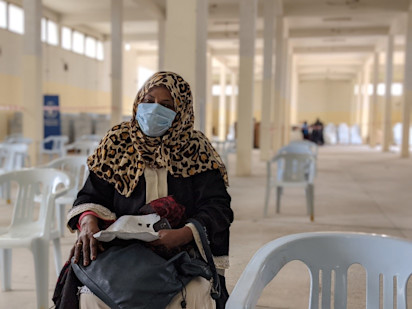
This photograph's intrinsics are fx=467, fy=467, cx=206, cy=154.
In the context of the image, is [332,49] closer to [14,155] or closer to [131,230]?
[14,155]

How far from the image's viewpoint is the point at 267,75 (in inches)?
504

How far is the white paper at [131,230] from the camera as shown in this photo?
5.77ft

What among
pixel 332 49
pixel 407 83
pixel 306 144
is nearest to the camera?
pixel 306 144

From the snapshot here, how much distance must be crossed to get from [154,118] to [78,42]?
18.5 m

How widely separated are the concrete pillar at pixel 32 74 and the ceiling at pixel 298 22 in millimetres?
4184

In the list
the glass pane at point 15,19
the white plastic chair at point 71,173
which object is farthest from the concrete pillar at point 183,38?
the glass pane at point 15,19

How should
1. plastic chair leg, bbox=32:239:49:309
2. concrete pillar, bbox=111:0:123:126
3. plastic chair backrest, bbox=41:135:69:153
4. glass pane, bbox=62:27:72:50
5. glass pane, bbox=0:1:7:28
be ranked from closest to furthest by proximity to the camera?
plastic chair leg, bbox=32:239:49:309
plastic chair backrest, bbox=41:135:69:153
concrete pillar, bbox=111:0:123:126
glass pane, bbox=0:1:7:28
glass pane, bbox=62:27:72:50

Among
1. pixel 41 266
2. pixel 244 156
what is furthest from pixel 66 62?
pixel 41 266

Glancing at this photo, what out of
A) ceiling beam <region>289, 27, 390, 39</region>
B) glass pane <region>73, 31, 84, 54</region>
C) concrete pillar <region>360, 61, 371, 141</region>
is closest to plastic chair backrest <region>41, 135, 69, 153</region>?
glass pane <region>73, 31, 84, 54</region>

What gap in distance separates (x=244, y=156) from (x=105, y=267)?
836 cm

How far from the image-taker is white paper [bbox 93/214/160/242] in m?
1.76

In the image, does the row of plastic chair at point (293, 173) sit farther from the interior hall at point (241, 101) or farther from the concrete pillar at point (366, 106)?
the concrete pillar at point (366, 106)

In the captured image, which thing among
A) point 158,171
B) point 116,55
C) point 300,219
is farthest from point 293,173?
point 116,55

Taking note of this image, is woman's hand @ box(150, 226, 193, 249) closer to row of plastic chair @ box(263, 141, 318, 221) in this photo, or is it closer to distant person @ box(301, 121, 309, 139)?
row of plastic chair @ box(263, 141, 318, 221)
